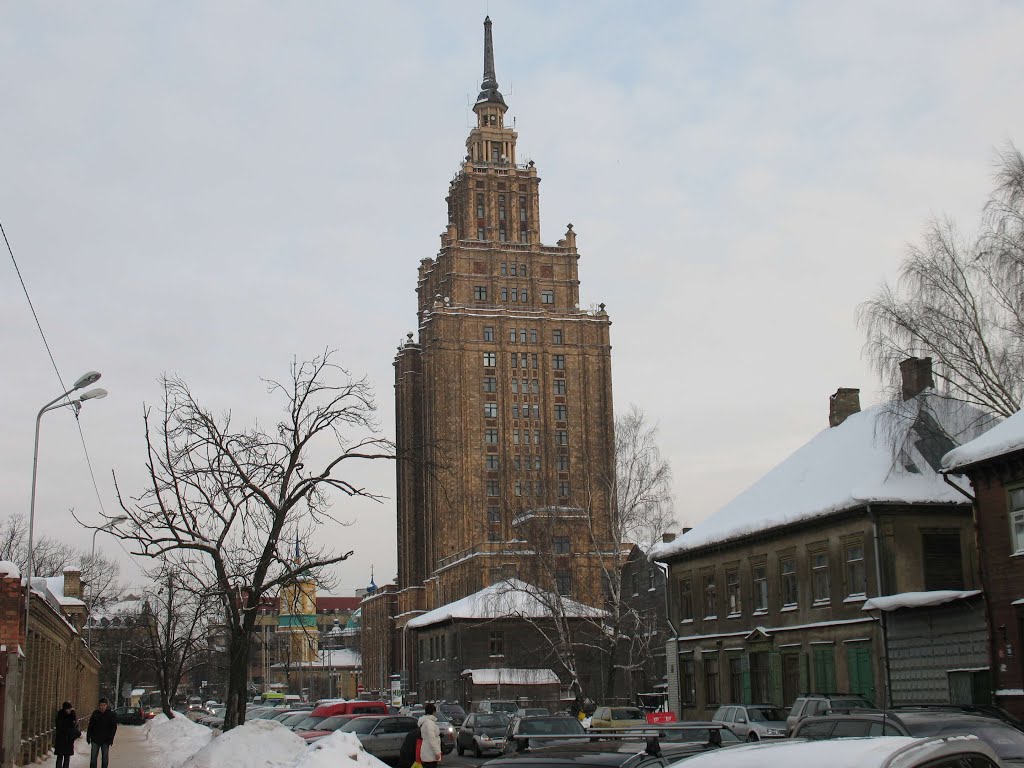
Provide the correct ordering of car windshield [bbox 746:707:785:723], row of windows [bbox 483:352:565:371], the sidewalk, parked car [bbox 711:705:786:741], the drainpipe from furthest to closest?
row of windows [bbox 483:352:565:371] → the sidewalk → the drainpipe → car windshield [bbox 746:707:785:723] → parked car [bbox 711:705:786:741]

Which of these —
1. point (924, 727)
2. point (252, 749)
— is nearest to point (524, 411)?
point (252, 749)

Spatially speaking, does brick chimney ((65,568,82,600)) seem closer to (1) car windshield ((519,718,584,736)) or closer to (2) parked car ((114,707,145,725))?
(2) parked car ((114,707,145,725))

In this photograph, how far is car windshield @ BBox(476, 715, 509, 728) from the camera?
133 ft

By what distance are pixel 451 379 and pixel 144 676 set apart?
68.0 metres

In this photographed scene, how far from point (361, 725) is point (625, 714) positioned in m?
9.25

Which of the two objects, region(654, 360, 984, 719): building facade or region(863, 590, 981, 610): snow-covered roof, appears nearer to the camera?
region(863, 590, 981, 610): snow-covered roof

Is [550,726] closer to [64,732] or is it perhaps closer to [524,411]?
[64,732]

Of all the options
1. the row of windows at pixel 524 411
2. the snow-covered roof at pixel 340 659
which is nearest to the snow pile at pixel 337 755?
the row of windows at pixel 524 411

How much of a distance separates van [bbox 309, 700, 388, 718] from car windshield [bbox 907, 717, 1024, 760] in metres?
26.9

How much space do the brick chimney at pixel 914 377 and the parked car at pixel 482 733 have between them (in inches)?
635

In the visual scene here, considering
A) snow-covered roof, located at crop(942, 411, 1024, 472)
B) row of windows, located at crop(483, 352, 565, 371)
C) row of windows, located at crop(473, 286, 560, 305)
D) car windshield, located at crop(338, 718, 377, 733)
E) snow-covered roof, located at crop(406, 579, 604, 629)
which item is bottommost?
car windshield, located at crop(338, 718, 377, 733)

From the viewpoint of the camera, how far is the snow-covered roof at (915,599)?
31.7 meters

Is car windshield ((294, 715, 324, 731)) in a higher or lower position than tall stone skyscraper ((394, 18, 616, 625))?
lower

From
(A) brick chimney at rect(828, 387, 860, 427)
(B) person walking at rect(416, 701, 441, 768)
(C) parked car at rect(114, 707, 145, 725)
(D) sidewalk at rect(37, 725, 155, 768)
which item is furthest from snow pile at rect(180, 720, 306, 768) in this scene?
(C) parked car at rect(114, 707, 145, 725)
